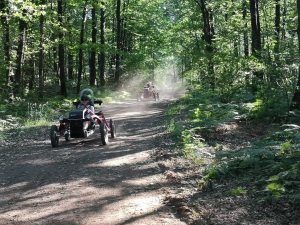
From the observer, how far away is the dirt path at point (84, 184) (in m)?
5.76

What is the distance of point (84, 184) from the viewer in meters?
7.41

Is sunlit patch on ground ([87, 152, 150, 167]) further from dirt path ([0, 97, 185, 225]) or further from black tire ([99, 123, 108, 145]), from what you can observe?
black tire ([99, 123, 108, 145])

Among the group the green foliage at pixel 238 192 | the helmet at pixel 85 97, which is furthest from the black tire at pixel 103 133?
the green foliage at pixel 238 192

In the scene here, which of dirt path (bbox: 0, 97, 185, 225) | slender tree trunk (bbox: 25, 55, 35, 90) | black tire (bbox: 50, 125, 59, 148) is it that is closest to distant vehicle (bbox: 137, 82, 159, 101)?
slender tree trunk (bbox: 25, 55, 35, 90)

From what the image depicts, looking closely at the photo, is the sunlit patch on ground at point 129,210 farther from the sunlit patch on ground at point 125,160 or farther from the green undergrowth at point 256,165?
the sunlit patch on ground at point 125,160

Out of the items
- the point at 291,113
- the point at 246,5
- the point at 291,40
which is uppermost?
the point at 246,5

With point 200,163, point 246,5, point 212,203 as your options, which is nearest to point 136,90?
point 246,5

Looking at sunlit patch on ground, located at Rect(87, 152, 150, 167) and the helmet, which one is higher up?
the helmet

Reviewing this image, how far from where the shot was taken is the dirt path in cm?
576

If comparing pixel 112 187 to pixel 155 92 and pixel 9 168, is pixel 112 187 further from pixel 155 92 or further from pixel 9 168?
pixel 155 92

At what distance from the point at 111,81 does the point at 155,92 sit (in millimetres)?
11263

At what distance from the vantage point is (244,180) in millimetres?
6590

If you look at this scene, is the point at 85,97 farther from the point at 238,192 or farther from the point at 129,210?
the point at 238,192

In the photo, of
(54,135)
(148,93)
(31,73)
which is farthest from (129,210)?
(31,73)
